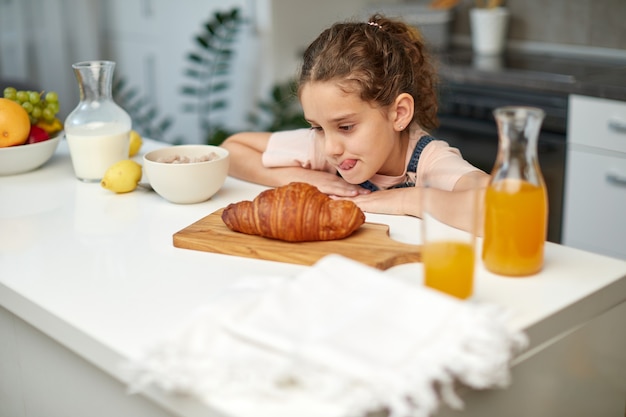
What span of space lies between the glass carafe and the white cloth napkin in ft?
2.74

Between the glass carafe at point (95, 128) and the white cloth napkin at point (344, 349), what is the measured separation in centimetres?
84

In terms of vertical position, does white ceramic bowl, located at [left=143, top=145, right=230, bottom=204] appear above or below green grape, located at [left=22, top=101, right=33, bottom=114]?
below

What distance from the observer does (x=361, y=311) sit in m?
0.91

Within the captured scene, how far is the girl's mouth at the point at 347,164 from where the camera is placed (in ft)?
5.23

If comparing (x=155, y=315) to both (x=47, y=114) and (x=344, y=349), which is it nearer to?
(x=344, y=349)

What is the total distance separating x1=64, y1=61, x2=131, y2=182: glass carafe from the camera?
5.50ft

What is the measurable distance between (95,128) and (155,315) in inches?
29.9

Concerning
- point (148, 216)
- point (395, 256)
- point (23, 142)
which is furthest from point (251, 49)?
point (395, 256)

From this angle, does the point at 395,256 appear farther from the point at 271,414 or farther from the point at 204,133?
the point at 204,133

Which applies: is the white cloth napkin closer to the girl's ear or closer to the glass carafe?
the girl's ear

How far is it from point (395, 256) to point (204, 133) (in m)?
2.53

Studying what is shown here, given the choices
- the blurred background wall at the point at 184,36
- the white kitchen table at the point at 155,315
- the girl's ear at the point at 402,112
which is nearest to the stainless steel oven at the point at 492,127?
the blurred background wall at the point at 184,36

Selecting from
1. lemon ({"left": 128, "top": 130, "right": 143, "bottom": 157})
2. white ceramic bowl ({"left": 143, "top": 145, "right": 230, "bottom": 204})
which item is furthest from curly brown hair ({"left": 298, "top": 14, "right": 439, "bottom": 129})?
lemon ({"left": 128, "top": 130, "right": 143, "bottom": 157})

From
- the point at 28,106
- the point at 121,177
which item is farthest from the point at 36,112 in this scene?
the point at 121,177
